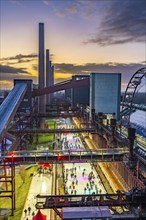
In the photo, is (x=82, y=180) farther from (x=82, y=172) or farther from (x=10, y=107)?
(x=10, y=107)

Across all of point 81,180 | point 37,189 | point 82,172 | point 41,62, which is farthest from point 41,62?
point 37,189

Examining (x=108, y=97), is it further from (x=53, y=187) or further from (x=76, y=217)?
(x=76, y=217)

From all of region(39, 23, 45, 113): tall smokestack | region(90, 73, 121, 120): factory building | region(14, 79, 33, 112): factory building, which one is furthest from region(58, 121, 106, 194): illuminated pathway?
region(39, 23, 45, 113): tall smokestack

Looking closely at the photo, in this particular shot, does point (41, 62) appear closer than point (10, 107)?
No

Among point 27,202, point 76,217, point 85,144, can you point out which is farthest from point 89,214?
point 85,144

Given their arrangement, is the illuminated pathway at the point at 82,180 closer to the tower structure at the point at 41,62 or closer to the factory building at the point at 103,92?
the factory building at the point at 103,92

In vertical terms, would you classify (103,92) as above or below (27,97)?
above

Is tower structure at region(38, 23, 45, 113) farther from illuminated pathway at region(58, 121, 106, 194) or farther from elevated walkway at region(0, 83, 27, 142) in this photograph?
illuminated pathway at region(58, 121, 106, 194)

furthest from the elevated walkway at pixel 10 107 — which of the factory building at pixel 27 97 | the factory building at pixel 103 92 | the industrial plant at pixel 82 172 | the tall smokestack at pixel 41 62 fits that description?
the tall smokestack at pixel 41 62

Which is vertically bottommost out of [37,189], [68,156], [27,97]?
[37,189]
